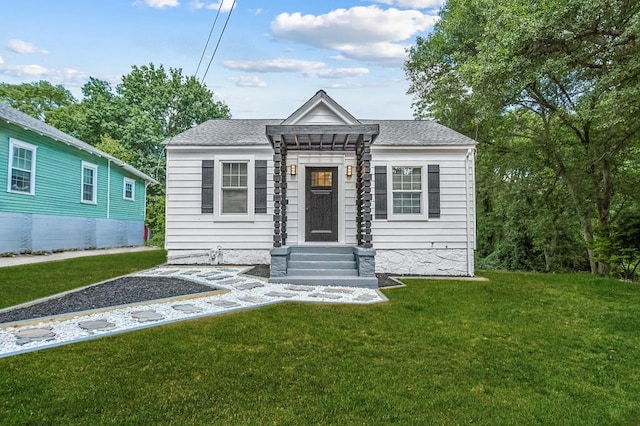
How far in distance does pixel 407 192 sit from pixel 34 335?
735 centimetres

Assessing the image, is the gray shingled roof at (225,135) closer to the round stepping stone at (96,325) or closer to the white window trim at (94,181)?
the round stepping stone at (96,325)

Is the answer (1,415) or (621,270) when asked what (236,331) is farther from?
(621,270)

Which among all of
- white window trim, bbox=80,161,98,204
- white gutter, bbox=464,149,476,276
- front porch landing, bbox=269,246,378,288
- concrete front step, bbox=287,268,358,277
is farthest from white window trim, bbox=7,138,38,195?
white gutter, bbox=464,149,476,276

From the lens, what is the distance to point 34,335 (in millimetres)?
3678

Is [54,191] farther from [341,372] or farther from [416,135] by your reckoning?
[341,372]

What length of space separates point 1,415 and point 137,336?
1452 millimetres

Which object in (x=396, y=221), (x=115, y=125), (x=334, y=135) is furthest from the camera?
(x=115, y=125)

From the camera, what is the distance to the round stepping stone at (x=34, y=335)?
352 cm

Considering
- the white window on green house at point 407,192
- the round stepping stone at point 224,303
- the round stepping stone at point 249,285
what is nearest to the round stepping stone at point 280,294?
the round stepping stone at point 249,285

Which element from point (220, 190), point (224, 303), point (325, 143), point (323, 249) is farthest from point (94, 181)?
point (224, 303)

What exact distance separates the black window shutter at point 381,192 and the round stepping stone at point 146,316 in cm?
543

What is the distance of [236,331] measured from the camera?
393cm

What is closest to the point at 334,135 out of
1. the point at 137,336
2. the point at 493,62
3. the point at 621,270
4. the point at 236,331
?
the point at 493,62

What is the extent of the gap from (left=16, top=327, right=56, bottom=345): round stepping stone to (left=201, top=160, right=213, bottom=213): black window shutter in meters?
4.82
